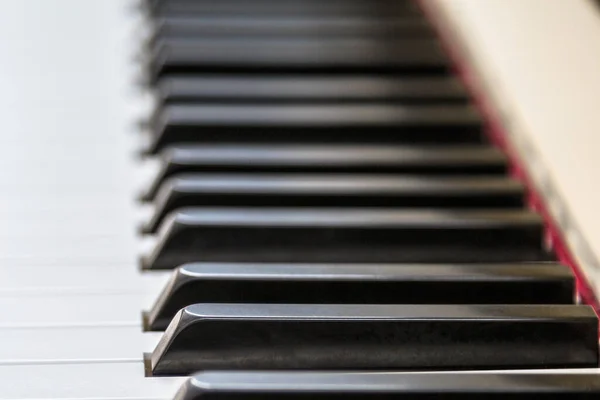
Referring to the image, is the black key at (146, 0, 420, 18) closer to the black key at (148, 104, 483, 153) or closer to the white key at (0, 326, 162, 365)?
the black key at (148, 104, 483, 153)

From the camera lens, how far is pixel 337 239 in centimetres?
94

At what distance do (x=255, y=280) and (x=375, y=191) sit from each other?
0.82 feet

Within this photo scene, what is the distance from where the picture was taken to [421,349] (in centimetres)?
76

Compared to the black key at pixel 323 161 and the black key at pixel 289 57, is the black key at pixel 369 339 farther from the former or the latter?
the black key at pixel 289 57

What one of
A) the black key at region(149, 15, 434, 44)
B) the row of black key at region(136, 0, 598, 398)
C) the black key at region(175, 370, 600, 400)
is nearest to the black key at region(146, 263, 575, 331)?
the row of black key at region(136, 0, 598, 398)

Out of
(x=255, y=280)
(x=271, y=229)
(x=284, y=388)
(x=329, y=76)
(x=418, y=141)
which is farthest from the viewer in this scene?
(x=329, y=76)

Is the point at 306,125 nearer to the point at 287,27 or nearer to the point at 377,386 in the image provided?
the point at 287,27

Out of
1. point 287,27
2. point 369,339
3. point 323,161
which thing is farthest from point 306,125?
point 369,339

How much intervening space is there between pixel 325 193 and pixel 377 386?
368 millimetres

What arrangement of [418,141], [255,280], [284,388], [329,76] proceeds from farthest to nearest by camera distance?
[329,76], [418,141], [255,280], [284,388]

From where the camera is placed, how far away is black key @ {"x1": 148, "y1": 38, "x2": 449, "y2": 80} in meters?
1.33

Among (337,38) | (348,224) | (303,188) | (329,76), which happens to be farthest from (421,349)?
(337,38)

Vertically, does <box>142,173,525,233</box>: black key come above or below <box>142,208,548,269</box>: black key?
above

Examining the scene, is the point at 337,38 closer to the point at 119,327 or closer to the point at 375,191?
the point at 375,191
